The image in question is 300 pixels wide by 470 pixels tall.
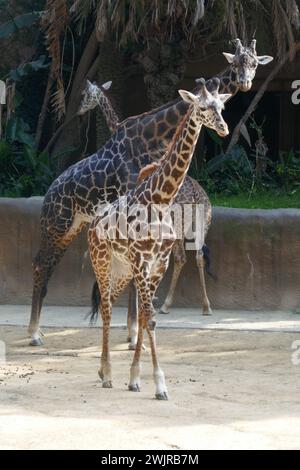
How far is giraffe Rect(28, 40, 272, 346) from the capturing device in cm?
1077

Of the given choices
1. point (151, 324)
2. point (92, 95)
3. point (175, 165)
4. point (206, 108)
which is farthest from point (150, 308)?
point (92, 95)

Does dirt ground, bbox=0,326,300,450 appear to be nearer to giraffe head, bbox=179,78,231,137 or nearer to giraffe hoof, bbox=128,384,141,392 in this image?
giraffe hoof, bbox=128,384,141,392


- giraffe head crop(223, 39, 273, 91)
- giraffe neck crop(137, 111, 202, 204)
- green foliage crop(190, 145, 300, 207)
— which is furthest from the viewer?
green foliage crop(190, 145, 300, 207)

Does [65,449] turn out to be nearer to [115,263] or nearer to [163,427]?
[163,427]

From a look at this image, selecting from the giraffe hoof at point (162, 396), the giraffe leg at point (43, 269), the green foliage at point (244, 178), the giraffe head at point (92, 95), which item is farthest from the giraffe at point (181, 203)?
the giraffe hoof at point (162, 396)

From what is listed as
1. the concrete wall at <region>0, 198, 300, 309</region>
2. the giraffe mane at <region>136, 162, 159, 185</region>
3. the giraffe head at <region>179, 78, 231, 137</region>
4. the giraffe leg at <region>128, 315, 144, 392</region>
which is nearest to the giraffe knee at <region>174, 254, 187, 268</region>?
the concrete wall at <region>0, 198, 300, 309</region>

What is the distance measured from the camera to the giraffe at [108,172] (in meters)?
10.8

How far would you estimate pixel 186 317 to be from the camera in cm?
1239

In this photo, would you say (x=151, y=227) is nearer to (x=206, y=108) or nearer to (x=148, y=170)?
(x=148, y=170)

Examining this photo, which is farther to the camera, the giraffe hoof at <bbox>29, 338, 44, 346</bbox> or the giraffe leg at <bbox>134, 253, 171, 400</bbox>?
the giraffe hoof at <bbox>29, 338, 44, 346</bbox>

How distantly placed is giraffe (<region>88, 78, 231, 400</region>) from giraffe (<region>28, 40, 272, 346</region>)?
1.81 meters

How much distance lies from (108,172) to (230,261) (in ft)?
8.02

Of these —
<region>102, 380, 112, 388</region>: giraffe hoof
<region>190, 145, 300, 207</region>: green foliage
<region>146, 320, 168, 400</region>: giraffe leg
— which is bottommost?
<region>102, 380, 112, 388</region>: giraffe hoof
